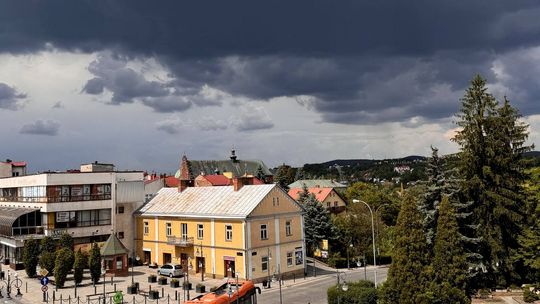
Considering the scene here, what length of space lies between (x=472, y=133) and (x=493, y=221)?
22.9ft

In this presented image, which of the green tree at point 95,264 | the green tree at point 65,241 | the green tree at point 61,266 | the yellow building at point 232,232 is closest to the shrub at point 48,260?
the green tree at point 65,241

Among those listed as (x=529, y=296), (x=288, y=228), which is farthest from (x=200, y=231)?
(x=529, y=296)

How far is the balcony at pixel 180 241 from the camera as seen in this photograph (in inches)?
2130

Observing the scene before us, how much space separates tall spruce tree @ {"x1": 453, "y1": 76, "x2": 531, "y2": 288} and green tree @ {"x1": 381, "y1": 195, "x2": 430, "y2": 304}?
33.3 ft

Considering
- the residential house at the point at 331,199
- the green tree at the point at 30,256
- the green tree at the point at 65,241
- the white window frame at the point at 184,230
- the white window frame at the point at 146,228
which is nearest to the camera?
the green tree at the point at 30,256

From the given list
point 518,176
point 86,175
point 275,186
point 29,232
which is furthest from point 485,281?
point 29,232

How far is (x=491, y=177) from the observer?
4050cm

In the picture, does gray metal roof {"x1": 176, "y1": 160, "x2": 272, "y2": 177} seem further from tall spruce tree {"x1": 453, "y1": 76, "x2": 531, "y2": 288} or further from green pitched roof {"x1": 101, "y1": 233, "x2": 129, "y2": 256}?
tall spruce tree {"x1": 453, "y1": 76, "x2": 531, "y2": 288}

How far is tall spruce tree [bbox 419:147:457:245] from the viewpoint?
39.5 meters

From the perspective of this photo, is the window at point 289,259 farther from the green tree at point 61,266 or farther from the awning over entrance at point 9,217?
the awning over entrance at point 9,217

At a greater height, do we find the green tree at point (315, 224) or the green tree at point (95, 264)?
the green tree at point (315, 224)

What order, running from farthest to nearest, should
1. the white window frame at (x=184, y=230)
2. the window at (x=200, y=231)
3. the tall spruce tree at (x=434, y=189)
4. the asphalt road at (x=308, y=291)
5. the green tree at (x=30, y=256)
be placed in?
the white window frame at (x=184, y=230), the window at (x=200, y=231), the green tree at (x=30, y=256), the asphalt road at (x=308, y=291), the tall spruce tree at (x=434, y=189)

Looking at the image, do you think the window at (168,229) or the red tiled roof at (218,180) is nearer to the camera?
the window at (168,229)

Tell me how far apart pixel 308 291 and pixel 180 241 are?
633 inches
